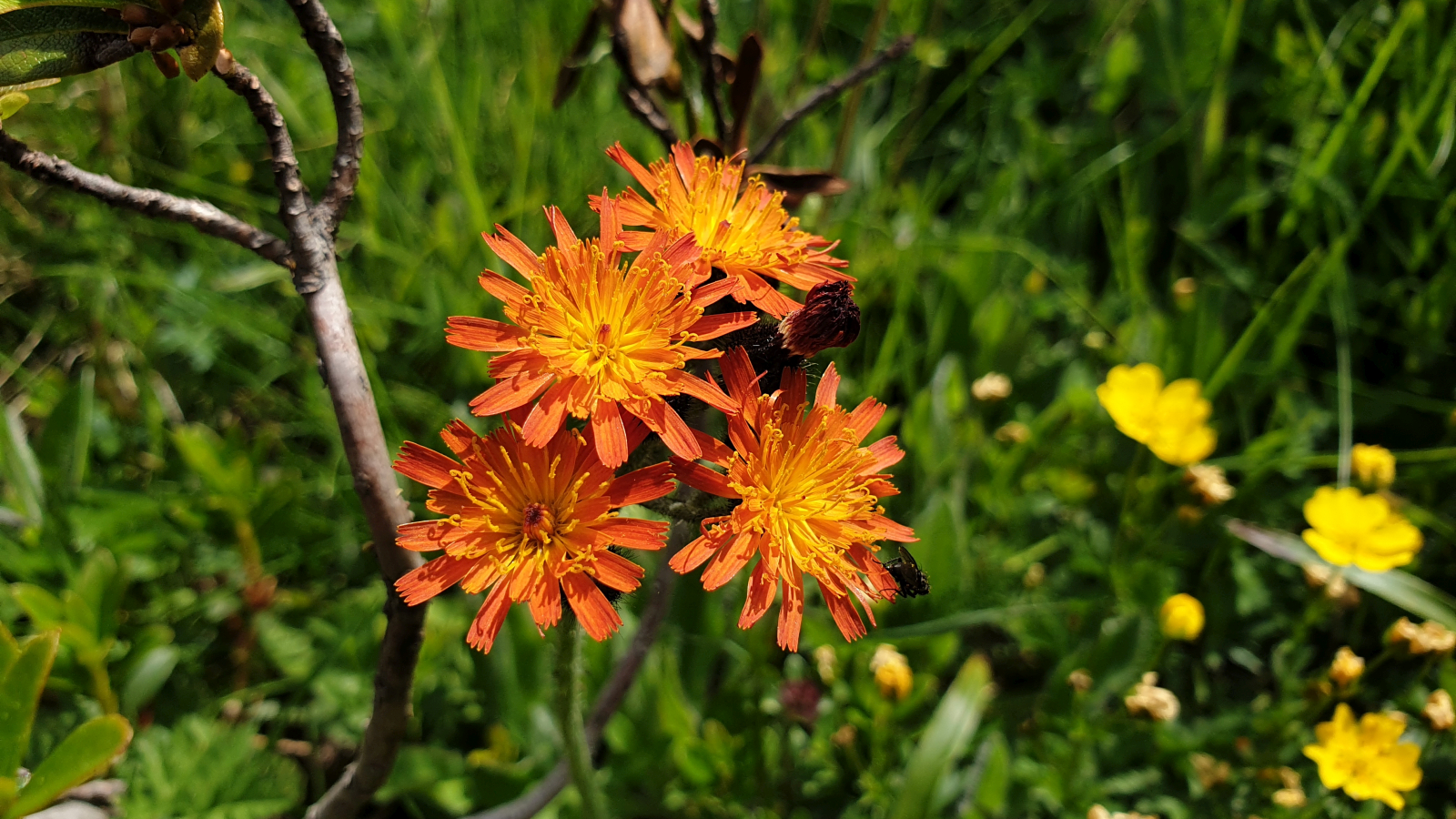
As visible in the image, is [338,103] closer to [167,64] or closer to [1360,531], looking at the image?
[167,64]

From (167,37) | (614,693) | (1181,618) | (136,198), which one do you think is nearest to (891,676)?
(614,693)

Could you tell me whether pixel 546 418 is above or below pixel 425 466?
above

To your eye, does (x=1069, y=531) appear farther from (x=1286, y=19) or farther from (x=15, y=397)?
(x=15, y=397)

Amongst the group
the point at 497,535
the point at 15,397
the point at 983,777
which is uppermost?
the point at 497,535

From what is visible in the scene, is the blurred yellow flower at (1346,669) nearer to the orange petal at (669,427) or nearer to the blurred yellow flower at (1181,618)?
the blurred yellow flower at (1181,618)

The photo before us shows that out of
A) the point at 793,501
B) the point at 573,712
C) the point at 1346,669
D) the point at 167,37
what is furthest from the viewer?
the point at 1346,669

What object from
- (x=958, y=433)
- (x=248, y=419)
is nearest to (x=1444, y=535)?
(x=958, y=433)

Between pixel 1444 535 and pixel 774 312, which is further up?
pixel 774 312
